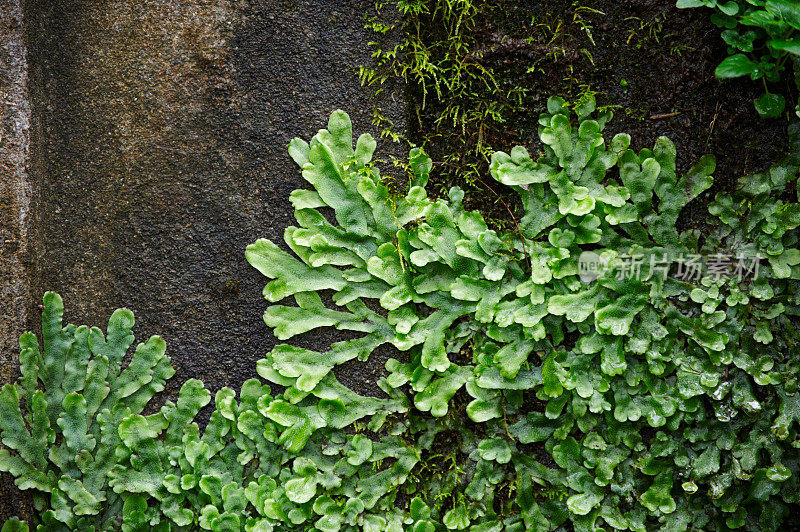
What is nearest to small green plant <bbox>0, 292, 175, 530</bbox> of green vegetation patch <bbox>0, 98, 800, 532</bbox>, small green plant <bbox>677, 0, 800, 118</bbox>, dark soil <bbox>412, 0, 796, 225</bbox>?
green vegetation patch <bbox>0, 98, 800, 532</bbox>

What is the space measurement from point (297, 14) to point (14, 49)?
0.99 meters

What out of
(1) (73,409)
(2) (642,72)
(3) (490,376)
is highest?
(2) (642,72)

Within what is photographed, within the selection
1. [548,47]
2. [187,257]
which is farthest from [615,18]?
[187,257]

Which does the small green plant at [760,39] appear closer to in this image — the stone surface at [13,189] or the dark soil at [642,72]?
the dark soil at [642,72]

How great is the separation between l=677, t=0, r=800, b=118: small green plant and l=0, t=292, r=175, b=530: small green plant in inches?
80.8

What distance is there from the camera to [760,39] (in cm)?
158

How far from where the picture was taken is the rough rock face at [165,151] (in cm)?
169

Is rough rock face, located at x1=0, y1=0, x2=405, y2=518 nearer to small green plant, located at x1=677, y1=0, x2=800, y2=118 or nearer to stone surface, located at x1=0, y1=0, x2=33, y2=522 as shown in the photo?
stone surface, located at x1=0, y1=0, x2=33, y2=522

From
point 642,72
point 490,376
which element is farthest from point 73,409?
point 642,72

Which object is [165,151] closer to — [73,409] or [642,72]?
[73,409]

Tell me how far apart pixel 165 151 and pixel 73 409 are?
3.03 ft

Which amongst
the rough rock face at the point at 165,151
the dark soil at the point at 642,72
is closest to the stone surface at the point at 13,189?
the rough rock face at the point at 165,151

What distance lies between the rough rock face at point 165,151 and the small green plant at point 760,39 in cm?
103

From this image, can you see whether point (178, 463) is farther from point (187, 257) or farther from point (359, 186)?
point (359, 186)
